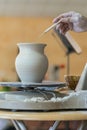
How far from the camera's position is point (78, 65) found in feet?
17.2

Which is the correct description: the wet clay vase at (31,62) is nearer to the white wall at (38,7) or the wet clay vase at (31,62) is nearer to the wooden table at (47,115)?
the wooden table at (47,115)

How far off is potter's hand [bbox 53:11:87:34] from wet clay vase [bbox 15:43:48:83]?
7.5 inches

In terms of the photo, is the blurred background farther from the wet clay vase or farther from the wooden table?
the wooden table

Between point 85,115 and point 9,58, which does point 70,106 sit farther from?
point 9,58

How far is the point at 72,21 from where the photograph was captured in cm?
132

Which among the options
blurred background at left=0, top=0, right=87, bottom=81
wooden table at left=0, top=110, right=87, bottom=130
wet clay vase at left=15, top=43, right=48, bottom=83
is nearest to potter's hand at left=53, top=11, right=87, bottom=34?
wet clay vase at left=15, top=43, right=48, bottom=83

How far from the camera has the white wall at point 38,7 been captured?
4.59m

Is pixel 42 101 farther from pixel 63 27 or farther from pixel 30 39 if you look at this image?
pixel 30 39

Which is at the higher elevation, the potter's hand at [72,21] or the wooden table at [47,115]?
the potter's hand at [72,21]

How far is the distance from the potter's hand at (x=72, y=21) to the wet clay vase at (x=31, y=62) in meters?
0.19

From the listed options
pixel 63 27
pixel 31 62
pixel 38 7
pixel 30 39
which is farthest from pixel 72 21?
pixel 30 39

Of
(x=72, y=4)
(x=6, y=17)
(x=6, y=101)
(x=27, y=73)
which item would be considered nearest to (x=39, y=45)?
(x=27, y=73)

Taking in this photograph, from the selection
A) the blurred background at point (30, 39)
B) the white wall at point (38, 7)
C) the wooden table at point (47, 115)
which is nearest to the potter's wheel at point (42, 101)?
the wooden table at point (47, 115)

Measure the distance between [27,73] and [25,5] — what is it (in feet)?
11.9
